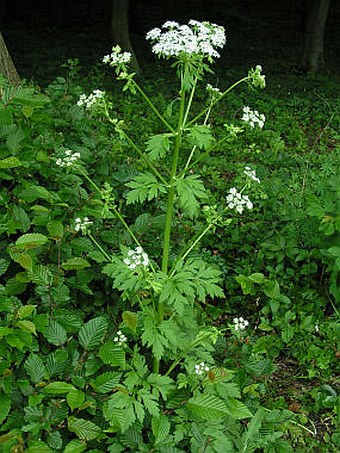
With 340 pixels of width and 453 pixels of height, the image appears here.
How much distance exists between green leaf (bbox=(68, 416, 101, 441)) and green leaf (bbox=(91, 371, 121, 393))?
149 mm

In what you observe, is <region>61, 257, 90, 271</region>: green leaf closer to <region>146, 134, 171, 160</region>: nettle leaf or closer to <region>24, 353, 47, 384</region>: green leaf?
<region>24, 353, 47, 384</region>: green leaf

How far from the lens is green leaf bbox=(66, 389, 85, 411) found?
7.70 feet

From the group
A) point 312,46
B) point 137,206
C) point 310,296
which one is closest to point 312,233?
point 310,296

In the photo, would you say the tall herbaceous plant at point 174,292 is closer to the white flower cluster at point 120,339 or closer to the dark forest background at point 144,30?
the white flower cluster at point 120,339

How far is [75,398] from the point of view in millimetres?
2367

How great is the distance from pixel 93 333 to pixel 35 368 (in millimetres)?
304

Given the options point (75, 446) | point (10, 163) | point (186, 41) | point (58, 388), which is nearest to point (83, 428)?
point (75, 446)

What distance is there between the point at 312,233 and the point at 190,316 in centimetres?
164

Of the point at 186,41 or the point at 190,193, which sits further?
the point at 190,193

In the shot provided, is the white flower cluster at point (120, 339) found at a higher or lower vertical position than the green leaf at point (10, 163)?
lower

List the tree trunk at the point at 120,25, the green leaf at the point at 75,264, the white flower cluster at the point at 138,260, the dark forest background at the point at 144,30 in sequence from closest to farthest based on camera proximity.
→ 1. the white flower cluster at the point at 138,260
2. the green leaf at the point at 75,264
3. the tree trunk at the point at 120,25
4. the dark forest background at the point at 144,30

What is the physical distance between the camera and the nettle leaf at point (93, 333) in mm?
2596

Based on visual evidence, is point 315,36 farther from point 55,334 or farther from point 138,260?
point 55,334

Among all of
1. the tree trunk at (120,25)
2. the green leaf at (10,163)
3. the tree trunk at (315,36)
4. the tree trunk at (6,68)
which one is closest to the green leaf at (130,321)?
the green leaf at (10,163)
